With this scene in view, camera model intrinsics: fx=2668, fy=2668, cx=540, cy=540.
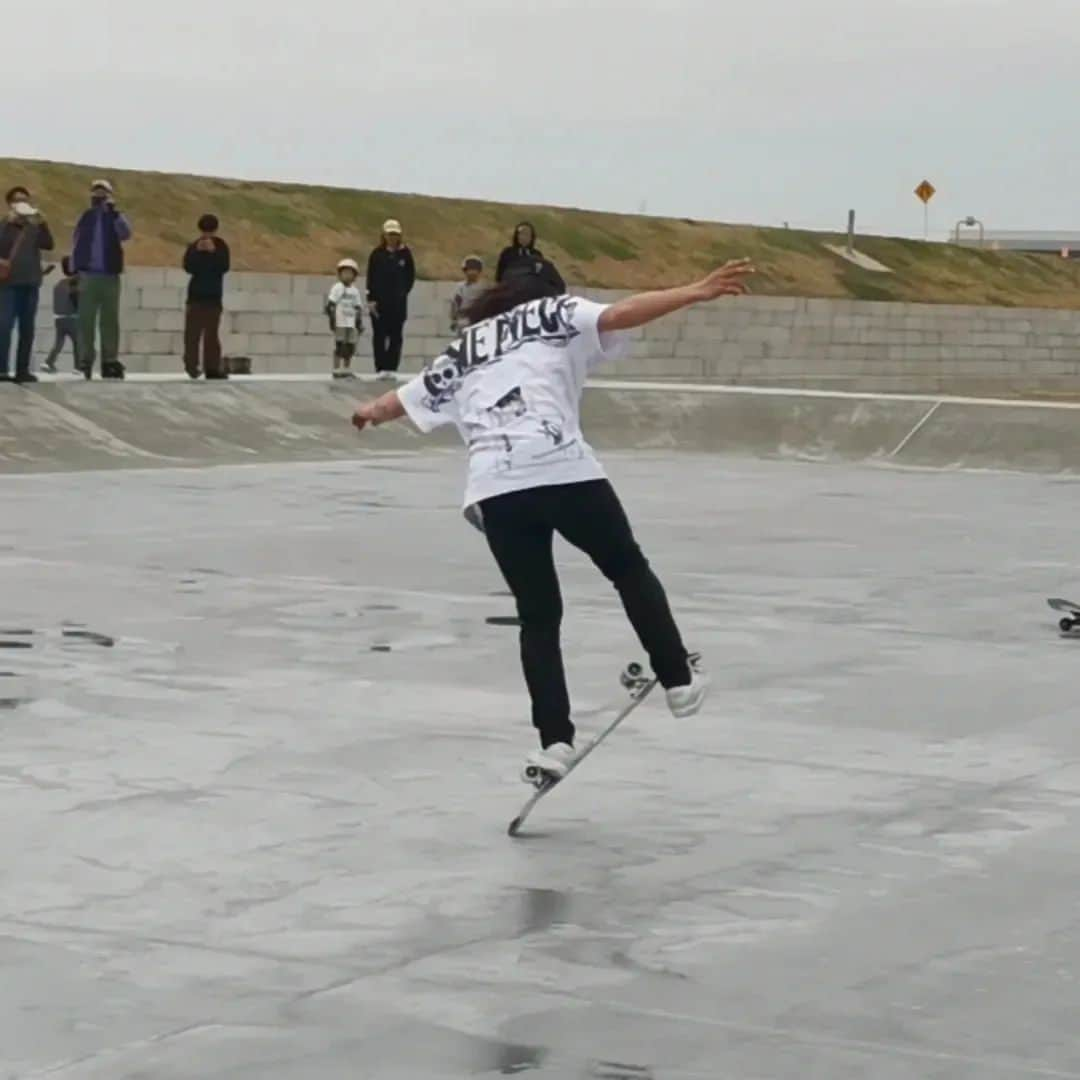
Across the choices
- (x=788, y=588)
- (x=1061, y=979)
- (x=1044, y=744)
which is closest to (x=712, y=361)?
(x=788, y=588)

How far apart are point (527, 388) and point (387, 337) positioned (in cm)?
2231

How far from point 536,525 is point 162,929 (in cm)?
197

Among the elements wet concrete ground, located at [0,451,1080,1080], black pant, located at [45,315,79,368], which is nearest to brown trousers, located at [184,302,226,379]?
black pant, located at [45,315,79,368]

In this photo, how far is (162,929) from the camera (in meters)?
6.26

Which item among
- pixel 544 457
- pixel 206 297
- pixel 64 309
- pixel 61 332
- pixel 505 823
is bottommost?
pixel 505 823

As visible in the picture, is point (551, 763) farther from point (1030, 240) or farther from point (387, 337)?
point (1030, 240)

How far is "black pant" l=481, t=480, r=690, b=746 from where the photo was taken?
7723mm

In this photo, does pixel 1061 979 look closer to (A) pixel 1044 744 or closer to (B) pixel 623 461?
(A) pixel 1044 744

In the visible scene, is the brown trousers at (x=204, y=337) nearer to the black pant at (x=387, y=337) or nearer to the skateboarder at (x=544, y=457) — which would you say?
the black pant at (x=387, y=337)

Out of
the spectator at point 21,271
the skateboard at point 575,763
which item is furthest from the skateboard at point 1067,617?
the spectator at point 21,271

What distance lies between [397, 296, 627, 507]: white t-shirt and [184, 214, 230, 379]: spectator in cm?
1836

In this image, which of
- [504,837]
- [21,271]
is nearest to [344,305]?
[21,271]

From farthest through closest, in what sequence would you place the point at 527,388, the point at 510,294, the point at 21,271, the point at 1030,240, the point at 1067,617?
the point at 1030,240
the point at 21,271
the point at 1067,617
the point at 510,294
the point at 527,388

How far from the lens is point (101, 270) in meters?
25.5
